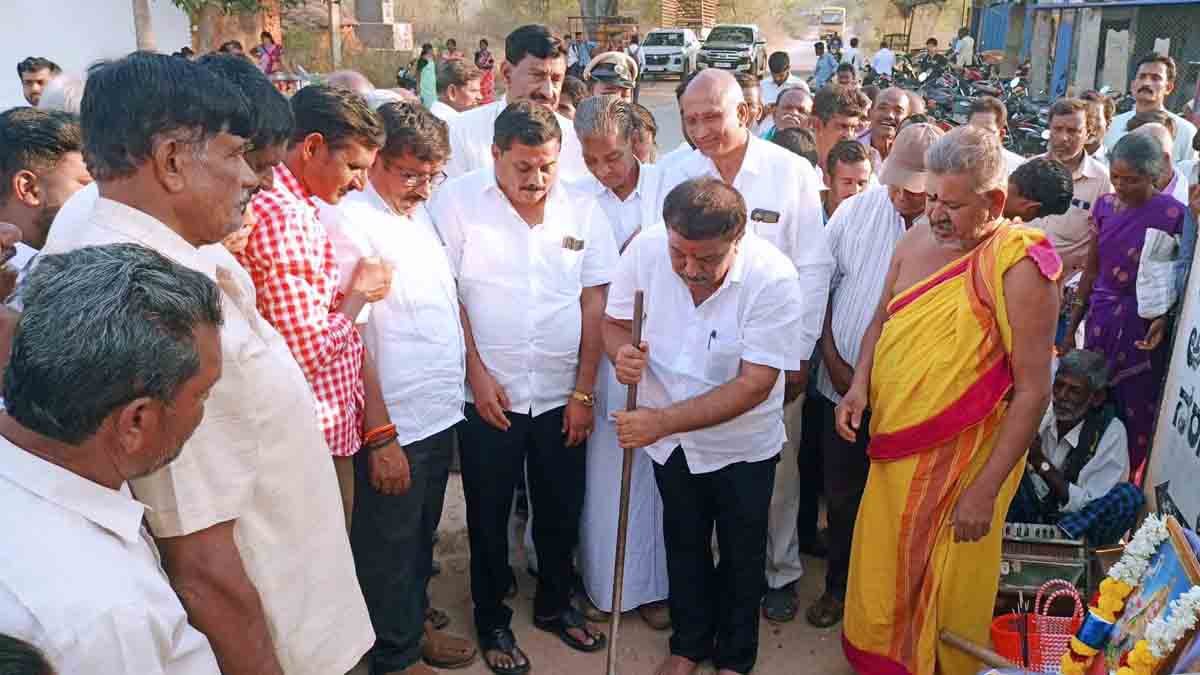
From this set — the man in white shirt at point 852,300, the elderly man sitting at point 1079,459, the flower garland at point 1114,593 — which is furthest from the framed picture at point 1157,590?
the elderly man sitting at point 1079,459

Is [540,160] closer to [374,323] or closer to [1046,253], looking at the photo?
[374,323]

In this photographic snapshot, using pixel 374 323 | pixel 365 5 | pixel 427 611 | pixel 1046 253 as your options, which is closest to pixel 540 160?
pixel 374 323

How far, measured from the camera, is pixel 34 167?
2.73 meters

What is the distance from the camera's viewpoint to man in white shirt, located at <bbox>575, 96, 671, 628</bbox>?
366cm

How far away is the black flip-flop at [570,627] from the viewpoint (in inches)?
140

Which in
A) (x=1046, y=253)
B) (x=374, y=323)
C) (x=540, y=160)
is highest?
(x=540, y=160)

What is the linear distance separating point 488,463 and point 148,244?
1.85 m

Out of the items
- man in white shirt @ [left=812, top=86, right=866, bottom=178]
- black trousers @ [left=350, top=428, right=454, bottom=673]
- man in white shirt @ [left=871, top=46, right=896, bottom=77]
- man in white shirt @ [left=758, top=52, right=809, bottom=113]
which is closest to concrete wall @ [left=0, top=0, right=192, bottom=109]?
man in white shirt @ [left=758, top=52, right=809, bottom=113]

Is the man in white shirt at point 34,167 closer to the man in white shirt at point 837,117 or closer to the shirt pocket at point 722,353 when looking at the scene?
the shirt pocket at point 722,353

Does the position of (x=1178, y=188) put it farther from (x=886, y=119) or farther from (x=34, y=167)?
(x=34, y=167)

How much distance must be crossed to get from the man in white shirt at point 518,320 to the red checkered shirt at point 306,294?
0.68 metres

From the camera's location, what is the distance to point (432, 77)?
15.7 meters

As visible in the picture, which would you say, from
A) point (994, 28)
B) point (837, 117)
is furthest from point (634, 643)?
point (994, 28)

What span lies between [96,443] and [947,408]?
8.01 feet
